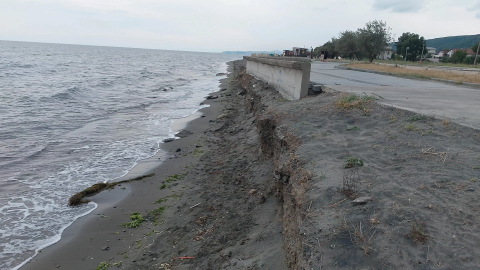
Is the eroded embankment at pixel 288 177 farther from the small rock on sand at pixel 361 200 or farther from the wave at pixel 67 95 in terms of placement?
the wave at pixel 67 95

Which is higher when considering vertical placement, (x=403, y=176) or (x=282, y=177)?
(x=403, y=176)

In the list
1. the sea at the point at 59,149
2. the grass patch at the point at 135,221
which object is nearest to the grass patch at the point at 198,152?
the sea at the point at 59,149

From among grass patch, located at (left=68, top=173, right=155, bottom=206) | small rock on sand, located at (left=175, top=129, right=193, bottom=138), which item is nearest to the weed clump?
grass patch, located at (left=68, top=173, right=155, bottom=206)

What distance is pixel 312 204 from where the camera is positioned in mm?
3926

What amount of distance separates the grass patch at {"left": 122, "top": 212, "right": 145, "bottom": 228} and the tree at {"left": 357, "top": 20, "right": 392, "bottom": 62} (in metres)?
47.3

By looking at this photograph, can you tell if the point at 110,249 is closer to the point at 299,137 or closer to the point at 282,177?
the point at 282,177

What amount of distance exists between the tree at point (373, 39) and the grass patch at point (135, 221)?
155ft

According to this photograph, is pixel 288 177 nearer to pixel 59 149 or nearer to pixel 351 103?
pixel 351 103

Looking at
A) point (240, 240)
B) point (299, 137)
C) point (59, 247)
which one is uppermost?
point (299, 137)

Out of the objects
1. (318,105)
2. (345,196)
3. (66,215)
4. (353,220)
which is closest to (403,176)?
(345,196)

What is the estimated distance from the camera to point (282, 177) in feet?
17.8

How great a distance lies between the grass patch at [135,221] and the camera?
5989 millimetres

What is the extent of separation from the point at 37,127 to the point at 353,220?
44.2ft

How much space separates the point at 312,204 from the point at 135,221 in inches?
144
